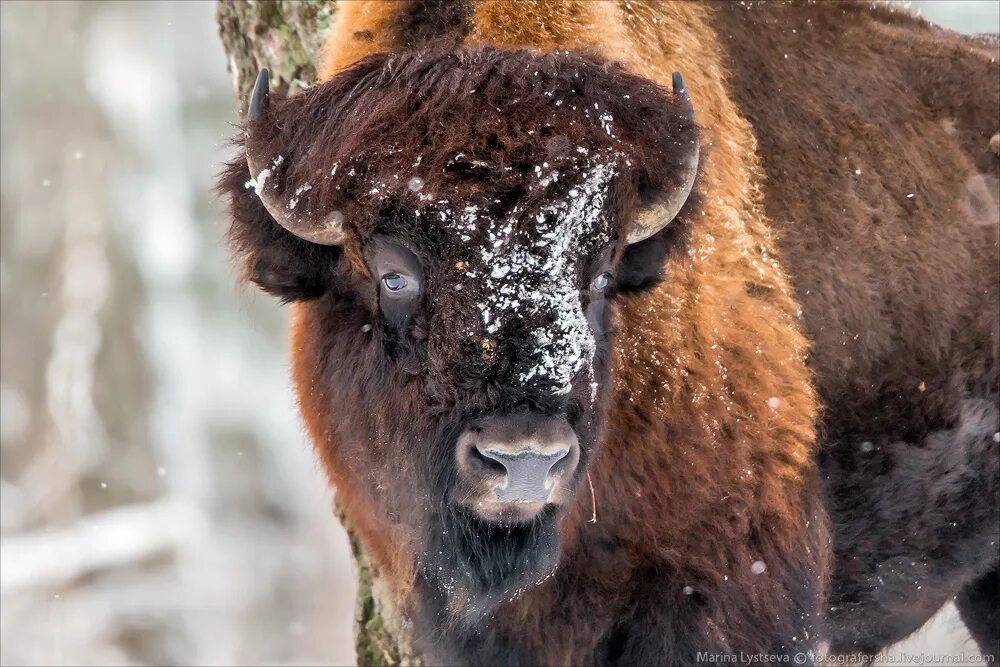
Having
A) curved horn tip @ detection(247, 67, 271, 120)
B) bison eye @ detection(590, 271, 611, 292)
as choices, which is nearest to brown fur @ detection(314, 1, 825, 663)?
bison eye @ detection(590, 271, 611, 292)

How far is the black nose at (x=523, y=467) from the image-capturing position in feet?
8.16

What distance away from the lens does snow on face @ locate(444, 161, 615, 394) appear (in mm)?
2572

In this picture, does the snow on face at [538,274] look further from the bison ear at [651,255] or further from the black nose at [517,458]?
the bison ear at [651,255]

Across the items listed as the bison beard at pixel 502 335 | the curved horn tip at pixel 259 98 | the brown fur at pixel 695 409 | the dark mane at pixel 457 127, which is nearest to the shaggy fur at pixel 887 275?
the brown fur at pixel 695 409

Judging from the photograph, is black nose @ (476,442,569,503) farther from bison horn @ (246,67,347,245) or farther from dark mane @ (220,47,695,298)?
bison horn @ (246,67,347,245)

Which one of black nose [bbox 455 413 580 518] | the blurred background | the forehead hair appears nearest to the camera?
black nose [bbox 455 413 580 518]

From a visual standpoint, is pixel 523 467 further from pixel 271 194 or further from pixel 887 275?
pixel 887 275

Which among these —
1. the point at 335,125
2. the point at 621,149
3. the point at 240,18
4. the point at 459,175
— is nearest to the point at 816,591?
the point at 621,149

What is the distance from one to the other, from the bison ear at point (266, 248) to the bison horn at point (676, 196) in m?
0.83

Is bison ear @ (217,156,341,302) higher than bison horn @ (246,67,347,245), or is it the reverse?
bison horn @ (246,67,347,245)

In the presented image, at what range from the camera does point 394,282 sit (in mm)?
2801

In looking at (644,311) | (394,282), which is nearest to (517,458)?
(394,282)

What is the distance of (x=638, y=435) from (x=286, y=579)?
10.2 m

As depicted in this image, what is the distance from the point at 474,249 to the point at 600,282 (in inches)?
17.5
